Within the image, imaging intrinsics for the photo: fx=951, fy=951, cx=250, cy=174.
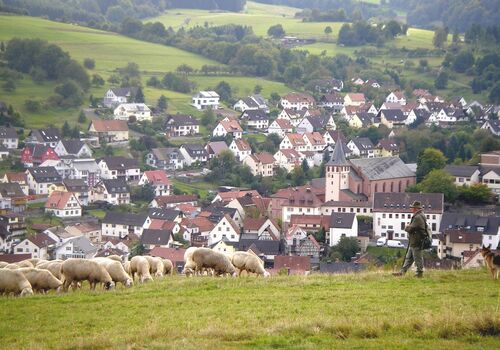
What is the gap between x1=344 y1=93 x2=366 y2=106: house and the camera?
99250 mm

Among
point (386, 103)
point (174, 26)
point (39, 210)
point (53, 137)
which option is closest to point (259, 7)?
point (174, 26)

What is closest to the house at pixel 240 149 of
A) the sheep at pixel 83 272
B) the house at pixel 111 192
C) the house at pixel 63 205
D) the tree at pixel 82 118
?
the tree at pixel 82 118

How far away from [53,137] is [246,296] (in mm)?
62651

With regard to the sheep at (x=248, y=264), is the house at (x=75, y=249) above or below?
below

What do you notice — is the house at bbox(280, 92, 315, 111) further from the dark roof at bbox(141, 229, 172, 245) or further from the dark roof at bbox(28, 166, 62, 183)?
the dark roof at bbox(141, 229, 172, 245)

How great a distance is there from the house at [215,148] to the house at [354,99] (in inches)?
978

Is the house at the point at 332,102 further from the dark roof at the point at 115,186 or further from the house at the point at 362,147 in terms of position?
the dark roof at the point at 115,186

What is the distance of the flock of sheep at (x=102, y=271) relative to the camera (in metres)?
16.0

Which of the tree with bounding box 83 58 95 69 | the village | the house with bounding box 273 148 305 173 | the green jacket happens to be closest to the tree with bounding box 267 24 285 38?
the tree with bounding box 83 58 95 69

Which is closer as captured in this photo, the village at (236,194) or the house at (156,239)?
the village at (236,194)

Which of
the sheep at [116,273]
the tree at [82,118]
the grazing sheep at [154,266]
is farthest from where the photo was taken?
the tree at [82,118]

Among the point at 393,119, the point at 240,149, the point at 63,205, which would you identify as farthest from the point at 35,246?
the point at 393,119

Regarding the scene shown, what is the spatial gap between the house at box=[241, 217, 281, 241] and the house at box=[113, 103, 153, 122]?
3141 centimetres

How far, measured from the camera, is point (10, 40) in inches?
3748
